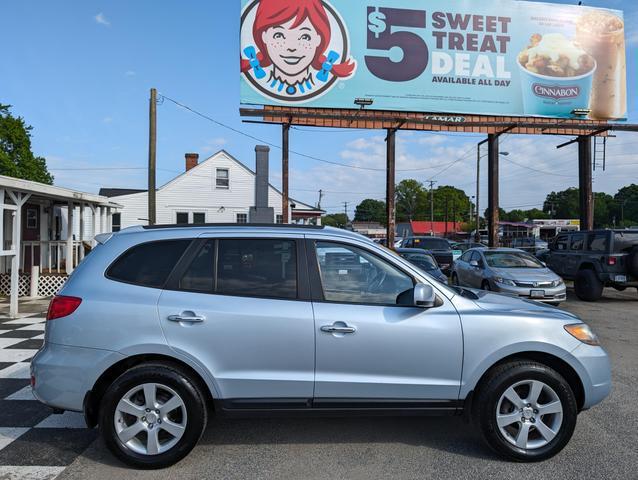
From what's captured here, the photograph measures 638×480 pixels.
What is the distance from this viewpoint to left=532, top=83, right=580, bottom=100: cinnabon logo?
18.5m

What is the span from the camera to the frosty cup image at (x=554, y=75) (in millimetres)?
18438

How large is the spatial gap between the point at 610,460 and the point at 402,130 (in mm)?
16080

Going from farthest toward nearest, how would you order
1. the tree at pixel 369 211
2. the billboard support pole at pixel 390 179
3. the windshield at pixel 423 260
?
1. the tree at pixel 369 211
2. the billboard support pole at pixel 390 179
3. the windshield at pixel 423 260

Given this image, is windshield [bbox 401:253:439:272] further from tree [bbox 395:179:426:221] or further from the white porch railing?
tree [bbox 395:179:426:221]

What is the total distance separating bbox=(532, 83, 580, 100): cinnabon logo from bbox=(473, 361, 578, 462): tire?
18.0 m

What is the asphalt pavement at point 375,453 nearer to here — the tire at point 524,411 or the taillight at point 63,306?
the tire at point 524,411

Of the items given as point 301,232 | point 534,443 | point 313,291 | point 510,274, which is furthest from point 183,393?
point 510,274

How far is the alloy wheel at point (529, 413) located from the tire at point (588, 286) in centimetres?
1014

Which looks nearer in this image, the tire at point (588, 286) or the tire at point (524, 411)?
the tire at point (524, 411)

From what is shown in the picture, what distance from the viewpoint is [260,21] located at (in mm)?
16828

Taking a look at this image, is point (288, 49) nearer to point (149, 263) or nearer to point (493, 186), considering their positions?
point (493, 186)

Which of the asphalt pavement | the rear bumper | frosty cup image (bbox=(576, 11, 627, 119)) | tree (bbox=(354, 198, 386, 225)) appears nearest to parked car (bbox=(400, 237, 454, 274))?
frosty cup image (bbox=(576, 11, 627, 119))

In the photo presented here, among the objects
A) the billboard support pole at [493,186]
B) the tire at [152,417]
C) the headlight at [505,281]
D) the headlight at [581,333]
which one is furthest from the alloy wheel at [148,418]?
the billboard support pole at [493,186]

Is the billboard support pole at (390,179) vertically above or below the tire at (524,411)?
above
